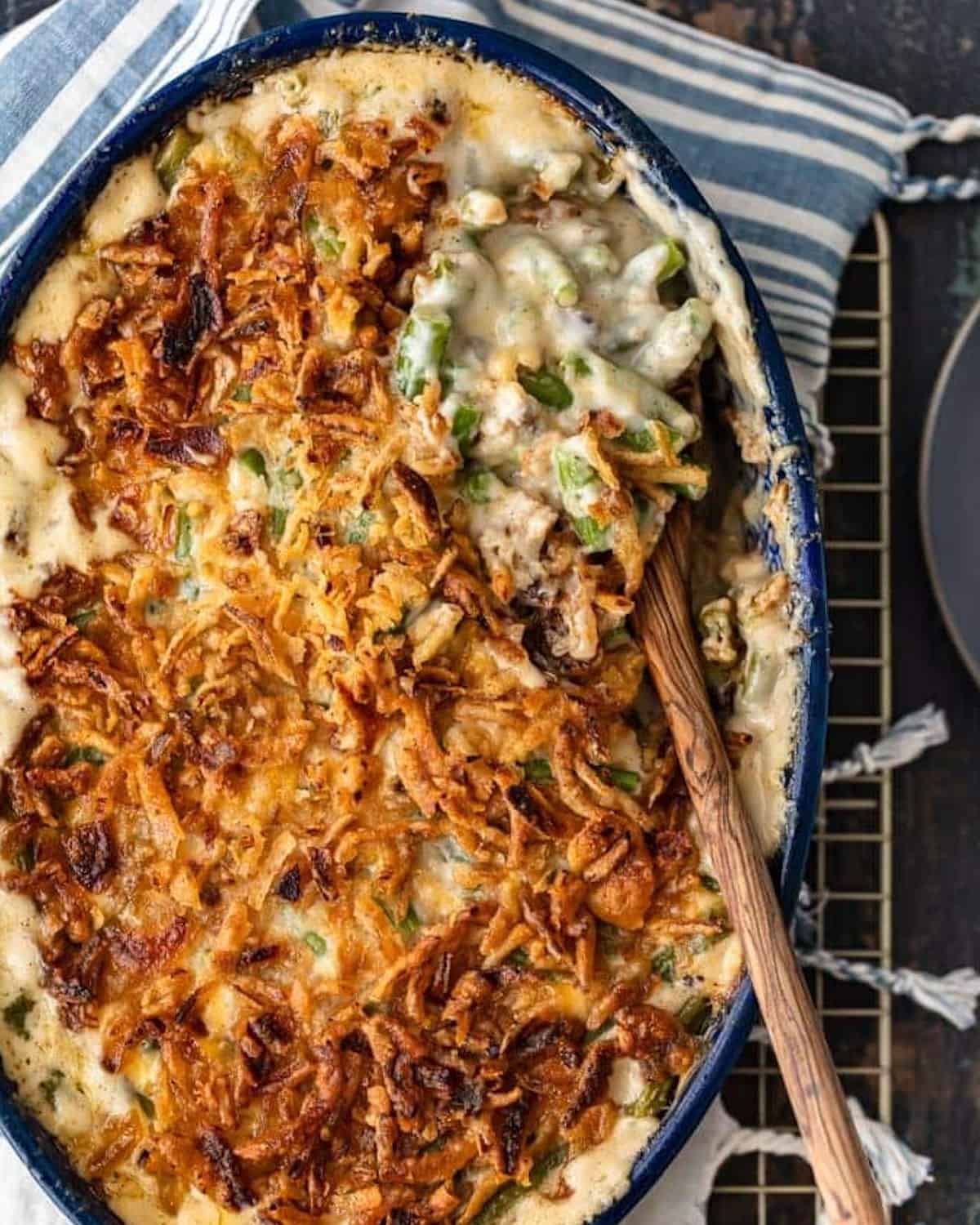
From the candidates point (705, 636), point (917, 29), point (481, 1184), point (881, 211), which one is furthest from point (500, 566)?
point (917, 29)

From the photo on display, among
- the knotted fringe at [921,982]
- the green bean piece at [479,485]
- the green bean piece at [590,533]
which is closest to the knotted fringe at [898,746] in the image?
the knotted fringe at [921,982]

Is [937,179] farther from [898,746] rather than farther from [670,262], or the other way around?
[898,746]

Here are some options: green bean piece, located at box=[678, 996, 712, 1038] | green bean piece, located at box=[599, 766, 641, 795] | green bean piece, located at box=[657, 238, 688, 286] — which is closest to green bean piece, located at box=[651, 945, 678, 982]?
green bean piece, located at box=[678, 996, 712, 1038]

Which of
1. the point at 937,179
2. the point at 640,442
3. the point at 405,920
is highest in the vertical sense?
the point at 937,179

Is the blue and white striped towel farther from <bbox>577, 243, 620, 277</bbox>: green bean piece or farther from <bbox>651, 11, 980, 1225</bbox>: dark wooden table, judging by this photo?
<bbox>577, 243, 620, 277</bbox>: green bean piece

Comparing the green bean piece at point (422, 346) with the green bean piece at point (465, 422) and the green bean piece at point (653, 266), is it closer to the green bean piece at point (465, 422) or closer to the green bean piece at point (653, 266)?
the green bean piece at point (465, 422)

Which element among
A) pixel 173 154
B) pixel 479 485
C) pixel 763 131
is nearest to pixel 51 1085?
pixel 479 485
